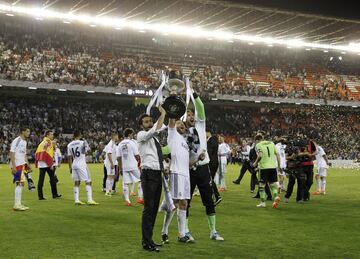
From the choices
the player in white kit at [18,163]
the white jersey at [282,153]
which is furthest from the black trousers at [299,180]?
the player in white kit at [18,163]

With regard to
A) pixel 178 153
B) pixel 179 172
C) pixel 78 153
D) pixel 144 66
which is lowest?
pixel 179 172

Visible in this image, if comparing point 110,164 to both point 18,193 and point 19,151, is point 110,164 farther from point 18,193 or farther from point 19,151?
point 18,193

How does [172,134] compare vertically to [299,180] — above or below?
above

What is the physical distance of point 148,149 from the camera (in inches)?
321

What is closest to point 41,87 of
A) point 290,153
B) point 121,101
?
point 121,101

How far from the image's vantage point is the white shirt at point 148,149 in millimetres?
7970

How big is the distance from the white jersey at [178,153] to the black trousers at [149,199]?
532mm

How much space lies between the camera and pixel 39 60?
1698 inches

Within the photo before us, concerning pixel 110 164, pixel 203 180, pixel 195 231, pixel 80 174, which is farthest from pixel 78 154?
pixel 203 180

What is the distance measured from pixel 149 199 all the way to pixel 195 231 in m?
2.36

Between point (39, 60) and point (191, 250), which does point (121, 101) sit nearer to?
point (39, 60)

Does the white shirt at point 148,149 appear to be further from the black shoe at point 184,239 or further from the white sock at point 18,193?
the white sock at point 18,193

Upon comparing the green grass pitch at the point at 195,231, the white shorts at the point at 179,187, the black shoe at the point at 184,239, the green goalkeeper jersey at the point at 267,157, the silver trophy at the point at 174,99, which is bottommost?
the green grass pitch at the point at 195,231

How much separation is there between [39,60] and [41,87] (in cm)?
341
